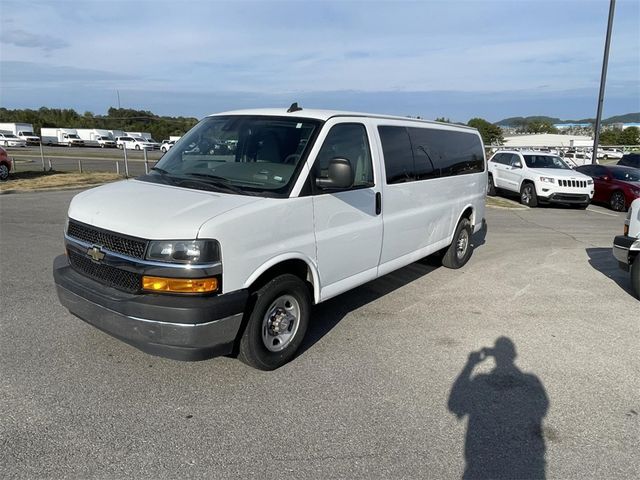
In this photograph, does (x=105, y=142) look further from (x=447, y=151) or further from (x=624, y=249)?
(x=624, y=249)

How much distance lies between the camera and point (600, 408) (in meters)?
3.51

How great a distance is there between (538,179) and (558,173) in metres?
0.75

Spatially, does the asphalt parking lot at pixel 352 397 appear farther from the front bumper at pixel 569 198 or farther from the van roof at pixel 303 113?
the front bumper at pixel 569 198

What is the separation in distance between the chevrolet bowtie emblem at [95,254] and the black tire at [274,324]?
1.16 meters

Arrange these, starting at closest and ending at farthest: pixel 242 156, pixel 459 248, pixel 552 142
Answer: pixel 242 156 → pixel 459 248 → pixel 552 142

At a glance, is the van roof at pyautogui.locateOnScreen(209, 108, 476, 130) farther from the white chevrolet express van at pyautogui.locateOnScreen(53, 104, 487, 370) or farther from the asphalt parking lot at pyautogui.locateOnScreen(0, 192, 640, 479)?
the asphalt parking lot at pyautogui.locateOnScreen(0, 192, 640, 479)

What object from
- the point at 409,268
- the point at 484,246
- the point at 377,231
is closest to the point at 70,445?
the point at 377,231

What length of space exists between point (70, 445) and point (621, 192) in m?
17.2

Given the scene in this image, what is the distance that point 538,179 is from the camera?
15195 millimetres

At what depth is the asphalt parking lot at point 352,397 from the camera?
2.86 metres

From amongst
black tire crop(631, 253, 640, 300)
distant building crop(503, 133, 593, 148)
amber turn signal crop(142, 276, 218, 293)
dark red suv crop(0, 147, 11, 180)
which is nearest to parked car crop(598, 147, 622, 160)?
distant building crop(503, 133, 593, 148)

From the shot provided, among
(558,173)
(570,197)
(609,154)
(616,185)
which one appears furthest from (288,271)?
(609,154)

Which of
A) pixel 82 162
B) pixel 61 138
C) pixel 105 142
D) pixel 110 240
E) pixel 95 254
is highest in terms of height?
pixel 61 138

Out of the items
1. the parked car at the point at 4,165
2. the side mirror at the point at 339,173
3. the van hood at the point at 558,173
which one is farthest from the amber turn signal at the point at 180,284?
the parked car at the point at 4,165
